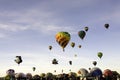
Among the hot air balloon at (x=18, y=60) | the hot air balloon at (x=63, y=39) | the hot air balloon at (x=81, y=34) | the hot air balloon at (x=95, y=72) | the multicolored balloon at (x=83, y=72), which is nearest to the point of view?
the hot air balloon at (x=63, y=39)

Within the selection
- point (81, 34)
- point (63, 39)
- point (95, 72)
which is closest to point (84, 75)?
point (95, 72)

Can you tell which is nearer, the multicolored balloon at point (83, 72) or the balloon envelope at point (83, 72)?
the multicolored balloon at point (83, 72)

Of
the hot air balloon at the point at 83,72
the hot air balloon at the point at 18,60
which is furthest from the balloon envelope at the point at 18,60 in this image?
the hot air balloon at the point at 83,72

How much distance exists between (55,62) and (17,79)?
528 inches

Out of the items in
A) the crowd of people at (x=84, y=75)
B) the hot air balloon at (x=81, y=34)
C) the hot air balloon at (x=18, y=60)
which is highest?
the hot air balloon at (x=81, y=34)

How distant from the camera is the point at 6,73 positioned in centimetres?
8269

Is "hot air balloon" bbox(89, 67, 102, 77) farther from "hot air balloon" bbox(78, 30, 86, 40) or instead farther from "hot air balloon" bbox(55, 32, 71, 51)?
"hot air balloon" bbox(55, 32, 71, 51)

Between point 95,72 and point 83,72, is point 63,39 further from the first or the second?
point 83,72

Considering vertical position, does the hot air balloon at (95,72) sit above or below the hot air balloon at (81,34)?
below

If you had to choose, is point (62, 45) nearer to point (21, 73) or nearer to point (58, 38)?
point (58, 38)

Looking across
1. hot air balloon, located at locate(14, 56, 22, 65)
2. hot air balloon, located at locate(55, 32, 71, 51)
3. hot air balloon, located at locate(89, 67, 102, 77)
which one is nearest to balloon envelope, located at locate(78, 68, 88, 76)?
hot air balloon, located at locate(89, 67, 102, 77)

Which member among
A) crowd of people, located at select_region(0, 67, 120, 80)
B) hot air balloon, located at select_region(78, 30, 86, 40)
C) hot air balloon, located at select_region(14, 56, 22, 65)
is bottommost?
crowd of people, located at select_region(0, 67, 120, 80)

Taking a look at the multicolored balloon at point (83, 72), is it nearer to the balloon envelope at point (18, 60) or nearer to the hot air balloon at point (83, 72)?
the hot air balloon at point (83, 72)

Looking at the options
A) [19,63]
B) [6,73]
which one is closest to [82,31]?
[19,63]
